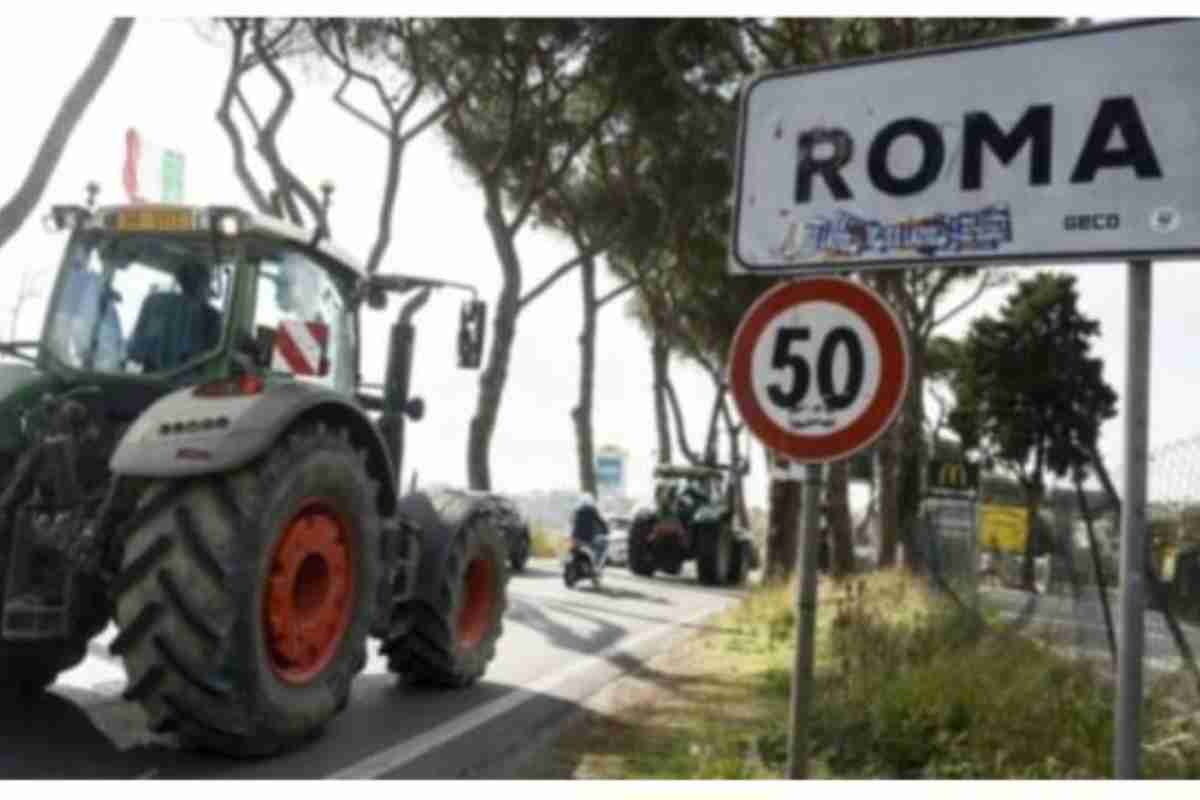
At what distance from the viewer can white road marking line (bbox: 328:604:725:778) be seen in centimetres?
478

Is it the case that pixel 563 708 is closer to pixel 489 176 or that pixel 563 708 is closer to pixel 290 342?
pixel 290 342

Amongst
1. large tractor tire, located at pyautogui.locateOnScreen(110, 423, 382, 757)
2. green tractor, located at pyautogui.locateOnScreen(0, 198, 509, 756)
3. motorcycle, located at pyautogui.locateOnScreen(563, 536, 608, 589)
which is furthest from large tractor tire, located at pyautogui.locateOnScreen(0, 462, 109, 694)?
motorcycle, located at pyautogui.locateOnScreen(563, 536, 608, 589)

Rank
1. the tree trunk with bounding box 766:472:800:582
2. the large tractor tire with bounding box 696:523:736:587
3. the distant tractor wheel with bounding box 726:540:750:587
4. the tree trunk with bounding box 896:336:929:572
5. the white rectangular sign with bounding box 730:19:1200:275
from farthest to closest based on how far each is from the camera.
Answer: the distant tractor wheel with bounding box 726:540:750:587, the large tractor tire with bounding box 696:523:736:587, the tree trunk with bounding box 766:472:800:582, the tree trunk with bounding box 896:336:929:572, the white rectangular sign with bounding box 730:19:1200:275

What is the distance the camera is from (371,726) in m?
5.56

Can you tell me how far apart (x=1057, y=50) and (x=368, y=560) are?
10.1ft

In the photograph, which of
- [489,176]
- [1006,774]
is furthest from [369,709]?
[489,176]

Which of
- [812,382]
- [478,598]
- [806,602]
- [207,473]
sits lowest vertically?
[478,598]

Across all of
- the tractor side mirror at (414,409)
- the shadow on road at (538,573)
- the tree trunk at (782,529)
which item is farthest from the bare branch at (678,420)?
the tractor side mirror at (414,409)

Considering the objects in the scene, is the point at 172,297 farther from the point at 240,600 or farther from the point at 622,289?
the point at 622,289

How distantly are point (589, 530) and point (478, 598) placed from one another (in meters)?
7.35

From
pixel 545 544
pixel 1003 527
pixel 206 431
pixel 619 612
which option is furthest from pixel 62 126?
pixel 545 544

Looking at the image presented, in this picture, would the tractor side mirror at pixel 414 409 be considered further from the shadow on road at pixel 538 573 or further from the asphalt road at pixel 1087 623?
the shadow on road at pixel 538 573

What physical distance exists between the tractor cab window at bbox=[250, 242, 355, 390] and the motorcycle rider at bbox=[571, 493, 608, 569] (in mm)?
8286

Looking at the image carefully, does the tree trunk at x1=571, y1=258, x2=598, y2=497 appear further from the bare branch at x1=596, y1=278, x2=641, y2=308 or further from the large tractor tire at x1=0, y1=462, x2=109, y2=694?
the large tractor tire at x1=0, y1=462, x2=109, y2=694
